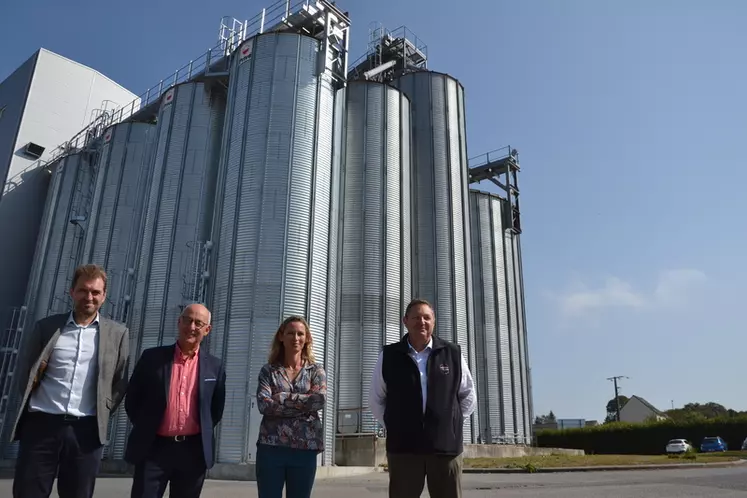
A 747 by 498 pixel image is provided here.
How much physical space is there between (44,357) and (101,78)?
38.9m

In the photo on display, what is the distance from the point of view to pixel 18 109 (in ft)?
111

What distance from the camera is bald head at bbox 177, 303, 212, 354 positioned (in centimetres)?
480

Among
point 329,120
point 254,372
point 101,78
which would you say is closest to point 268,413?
point 254,372

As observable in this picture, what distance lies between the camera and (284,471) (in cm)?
477

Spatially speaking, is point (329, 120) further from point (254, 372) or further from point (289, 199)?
point (254, 372)

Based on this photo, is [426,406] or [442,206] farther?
[442,206]

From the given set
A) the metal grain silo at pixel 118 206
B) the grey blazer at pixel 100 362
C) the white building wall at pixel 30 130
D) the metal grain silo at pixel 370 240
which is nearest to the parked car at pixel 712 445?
the metal grain silo at pixel 370 240

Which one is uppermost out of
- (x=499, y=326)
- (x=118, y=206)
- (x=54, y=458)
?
(x=118, y=206)

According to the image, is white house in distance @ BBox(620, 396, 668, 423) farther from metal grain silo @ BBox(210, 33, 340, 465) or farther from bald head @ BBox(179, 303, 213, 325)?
bald head @ BBox(179, 303, 213, 325)

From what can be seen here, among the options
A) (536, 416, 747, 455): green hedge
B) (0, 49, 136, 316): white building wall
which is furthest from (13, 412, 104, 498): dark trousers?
(536, 416, 747, 455): green hedge

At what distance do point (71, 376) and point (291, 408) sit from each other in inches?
66.3

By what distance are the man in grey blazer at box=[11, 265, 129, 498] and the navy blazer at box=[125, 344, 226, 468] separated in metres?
0.20

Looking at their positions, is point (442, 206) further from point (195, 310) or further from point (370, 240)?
point (195, 310)

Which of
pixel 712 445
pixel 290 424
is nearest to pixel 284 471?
pixel 290 424
